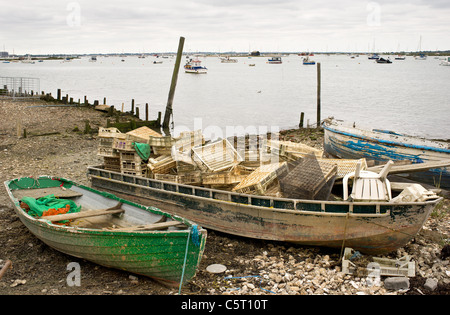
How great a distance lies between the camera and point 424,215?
8.20 metres

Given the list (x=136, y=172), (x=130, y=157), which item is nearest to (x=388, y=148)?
(x=136, y=172)

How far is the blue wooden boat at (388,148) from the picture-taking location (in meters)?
13.4

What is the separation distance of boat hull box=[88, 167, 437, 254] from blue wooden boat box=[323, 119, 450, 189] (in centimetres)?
421

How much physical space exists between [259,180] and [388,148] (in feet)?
23.9

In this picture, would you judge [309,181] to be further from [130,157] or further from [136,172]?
[130,157]

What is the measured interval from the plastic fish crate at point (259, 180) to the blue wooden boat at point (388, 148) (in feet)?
12.9

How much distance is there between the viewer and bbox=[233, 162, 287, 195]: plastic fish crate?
9.31 m

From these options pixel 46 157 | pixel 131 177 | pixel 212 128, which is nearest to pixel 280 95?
pixel 212 128

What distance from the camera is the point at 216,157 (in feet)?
34.3

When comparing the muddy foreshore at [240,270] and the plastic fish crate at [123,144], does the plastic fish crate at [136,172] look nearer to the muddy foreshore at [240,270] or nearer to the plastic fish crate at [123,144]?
the plastic fish crate at [123,144]
